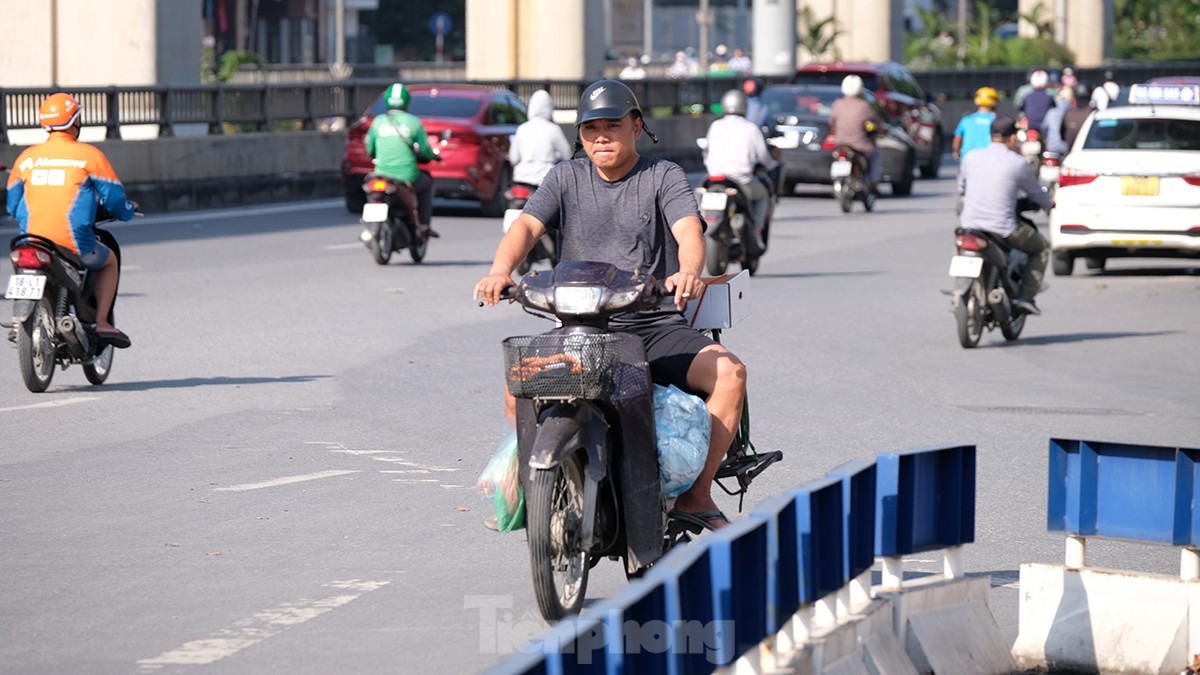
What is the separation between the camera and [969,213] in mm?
15414

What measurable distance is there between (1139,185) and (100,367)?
11.3 meters

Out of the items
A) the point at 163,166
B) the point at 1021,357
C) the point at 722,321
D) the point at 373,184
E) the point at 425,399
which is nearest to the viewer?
the point at 722,321

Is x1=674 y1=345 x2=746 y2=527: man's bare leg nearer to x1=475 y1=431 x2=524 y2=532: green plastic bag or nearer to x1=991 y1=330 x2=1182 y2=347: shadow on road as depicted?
x1=475 y1=431 x2=524 y2=532: green plastic bag

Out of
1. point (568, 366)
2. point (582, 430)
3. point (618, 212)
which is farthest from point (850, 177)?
point (568, 366)

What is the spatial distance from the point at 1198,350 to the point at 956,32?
62765 millimetres

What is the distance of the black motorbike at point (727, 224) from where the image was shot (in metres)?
19.6

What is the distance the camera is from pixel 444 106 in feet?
86.7

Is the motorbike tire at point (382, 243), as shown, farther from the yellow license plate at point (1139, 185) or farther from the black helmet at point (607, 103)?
the black helmet at point (607, 103)

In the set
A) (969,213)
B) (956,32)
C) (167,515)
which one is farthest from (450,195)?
(956,32)

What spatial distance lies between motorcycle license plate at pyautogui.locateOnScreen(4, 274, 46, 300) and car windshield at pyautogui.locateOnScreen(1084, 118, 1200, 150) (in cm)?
1216

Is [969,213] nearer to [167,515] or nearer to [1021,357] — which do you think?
[1021,357]

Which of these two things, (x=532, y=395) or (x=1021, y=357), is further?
(x=1021, y=357)

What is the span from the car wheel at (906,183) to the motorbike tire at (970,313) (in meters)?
16.9

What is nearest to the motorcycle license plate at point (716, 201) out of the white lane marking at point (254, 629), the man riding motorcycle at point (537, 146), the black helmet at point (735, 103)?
the black helmet at point (735, 103)
